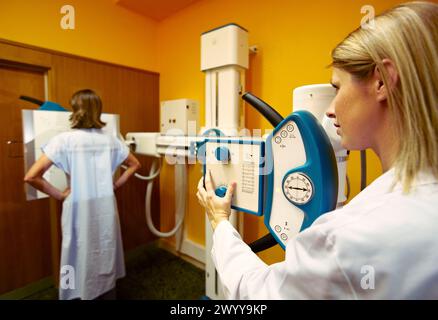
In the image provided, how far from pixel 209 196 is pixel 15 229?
1707 millimetres

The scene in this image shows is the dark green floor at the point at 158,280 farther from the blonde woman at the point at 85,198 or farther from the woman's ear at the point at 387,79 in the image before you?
the woman's ear at the point at 387,79

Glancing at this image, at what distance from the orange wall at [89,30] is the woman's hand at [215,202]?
5.71ft

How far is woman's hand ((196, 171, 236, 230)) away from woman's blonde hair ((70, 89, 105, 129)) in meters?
1.02

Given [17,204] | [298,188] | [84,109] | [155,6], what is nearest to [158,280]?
[17,204]

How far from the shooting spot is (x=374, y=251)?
1.20ft

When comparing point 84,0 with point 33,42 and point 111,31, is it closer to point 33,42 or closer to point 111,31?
point 111,31

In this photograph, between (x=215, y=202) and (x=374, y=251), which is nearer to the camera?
(x=374, y=251)

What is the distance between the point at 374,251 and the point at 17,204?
2.17 metres

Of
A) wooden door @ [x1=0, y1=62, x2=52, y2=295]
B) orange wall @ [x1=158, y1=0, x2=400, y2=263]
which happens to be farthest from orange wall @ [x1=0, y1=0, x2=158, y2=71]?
orange wall @ [x1=158, y1=0, x2=400, y2=263]

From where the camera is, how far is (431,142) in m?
0.44

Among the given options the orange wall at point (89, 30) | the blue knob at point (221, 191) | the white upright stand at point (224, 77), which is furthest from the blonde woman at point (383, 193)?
the orange wall at point (89, 30)

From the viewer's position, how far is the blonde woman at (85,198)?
1.43 m

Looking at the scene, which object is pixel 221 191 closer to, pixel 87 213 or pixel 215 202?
pixel 215 202
